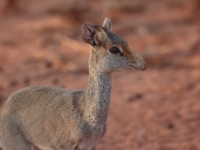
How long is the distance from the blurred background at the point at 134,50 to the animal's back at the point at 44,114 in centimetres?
204

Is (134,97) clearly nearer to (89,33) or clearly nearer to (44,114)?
(44,114)

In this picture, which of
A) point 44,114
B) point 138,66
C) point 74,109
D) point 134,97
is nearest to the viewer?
point 138,66

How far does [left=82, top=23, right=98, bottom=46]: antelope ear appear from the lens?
5445 millimetres

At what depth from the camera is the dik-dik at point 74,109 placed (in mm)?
5453

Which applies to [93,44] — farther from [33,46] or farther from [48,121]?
[33,46]

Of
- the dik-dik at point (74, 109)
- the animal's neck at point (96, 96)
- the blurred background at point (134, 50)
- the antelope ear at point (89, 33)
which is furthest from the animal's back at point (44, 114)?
the blurred background at point (134, 50)

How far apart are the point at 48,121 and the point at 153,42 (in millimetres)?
7322

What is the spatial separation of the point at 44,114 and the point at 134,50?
6.55 metres

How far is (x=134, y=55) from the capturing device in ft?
17.8

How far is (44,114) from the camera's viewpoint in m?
5.77

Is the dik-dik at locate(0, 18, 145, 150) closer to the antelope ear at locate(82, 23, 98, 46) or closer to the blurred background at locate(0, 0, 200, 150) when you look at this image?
the antelope ear at locate(82, 23, 98, 46)

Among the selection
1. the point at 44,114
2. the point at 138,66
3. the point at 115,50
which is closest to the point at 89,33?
the point at 115,50

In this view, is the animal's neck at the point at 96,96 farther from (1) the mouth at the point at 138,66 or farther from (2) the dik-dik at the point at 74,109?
(1) the mouth at the point at 138,66

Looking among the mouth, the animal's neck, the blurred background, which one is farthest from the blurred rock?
the mouth
